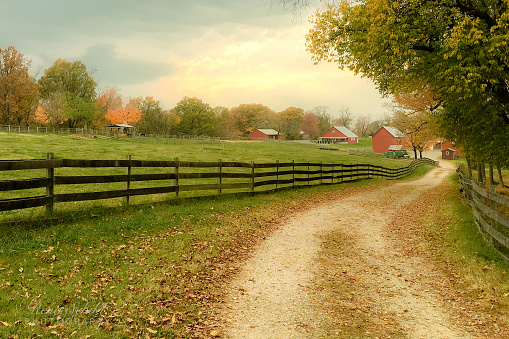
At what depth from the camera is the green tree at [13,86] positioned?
57.3 m

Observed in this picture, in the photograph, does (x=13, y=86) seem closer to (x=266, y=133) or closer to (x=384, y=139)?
(x=266, y=133)

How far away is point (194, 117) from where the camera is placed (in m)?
95.6

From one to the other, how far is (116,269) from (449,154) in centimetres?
8892

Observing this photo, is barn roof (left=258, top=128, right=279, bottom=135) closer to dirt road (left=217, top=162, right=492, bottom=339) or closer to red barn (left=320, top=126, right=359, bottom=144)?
red barn (left=320, top=126, right=359, bottom=144)

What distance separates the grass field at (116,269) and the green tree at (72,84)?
70.5 metres

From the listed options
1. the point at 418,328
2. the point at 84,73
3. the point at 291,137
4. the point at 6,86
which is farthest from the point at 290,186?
the point at 291,137

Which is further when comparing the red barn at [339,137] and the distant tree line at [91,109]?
the red barn at [339,137]

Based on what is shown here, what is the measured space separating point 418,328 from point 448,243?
4.82 meters

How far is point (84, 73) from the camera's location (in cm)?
7669

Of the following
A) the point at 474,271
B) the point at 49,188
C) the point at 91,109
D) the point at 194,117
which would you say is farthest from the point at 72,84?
the point at 474,271

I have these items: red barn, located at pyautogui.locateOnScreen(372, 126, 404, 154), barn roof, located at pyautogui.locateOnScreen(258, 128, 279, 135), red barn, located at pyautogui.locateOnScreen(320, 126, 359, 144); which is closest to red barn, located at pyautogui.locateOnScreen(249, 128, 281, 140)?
barn roof, located at pyautogui.locateOnScreen(258, 128, 279, 135)

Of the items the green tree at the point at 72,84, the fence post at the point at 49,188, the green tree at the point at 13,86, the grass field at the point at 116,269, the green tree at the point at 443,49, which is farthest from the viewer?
the green tree at the point at 72,84

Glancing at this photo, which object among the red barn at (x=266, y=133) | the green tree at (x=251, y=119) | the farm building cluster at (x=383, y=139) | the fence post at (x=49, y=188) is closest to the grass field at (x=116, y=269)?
the fence post at (x=49, y=188)

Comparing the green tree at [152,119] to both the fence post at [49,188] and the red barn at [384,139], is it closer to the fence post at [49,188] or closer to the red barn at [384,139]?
the red barn at [384,139]
